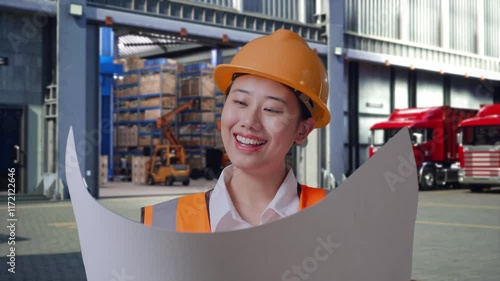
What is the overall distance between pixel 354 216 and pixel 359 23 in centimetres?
1803

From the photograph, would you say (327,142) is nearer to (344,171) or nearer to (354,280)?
(344,171)

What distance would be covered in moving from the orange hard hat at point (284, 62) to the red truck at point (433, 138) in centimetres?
1587

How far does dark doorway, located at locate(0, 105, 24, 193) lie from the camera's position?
12750 mm

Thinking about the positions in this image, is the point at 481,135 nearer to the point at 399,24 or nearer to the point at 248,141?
the point at 399,24

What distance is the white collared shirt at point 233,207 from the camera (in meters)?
0.87

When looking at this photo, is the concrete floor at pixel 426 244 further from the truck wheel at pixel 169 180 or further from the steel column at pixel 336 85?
the truck wheel at pixel 169 180

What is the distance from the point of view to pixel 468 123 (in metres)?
16.0

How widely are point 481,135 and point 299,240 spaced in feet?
53.6

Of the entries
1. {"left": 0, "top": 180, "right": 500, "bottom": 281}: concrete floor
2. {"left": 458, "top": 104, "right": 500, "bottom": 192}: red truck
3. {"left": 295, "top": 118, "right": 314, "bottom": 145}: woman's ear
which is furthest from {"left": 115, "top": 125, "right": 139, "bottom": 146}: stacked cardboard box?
{"left": 295, "top": 118, "right": 314, "bottom": 145}: woman's ear

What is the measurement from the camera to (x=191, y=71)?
21.6 metres

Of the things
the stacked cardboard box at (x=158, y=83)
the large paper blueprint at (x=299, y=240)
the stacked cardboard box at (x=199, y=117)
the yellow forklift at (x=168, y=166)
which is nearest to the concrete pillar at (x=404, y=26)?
the stacked cardboard box at (x=199, y=117)

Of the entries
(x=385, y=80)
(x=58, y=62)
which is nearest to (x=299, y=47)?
(x=58, y=62)

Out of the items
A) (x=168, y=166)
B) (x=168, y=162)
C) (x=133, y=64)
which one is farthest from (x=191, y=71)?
(x=168, y=166)

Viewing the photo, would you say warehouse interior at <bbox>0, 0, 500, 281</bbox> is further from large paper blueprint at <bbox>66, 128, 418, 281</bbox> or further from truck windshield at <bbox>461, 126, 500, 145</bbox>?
large paper blueprint at <bbox>66, 128, 418, 281</bbox>
